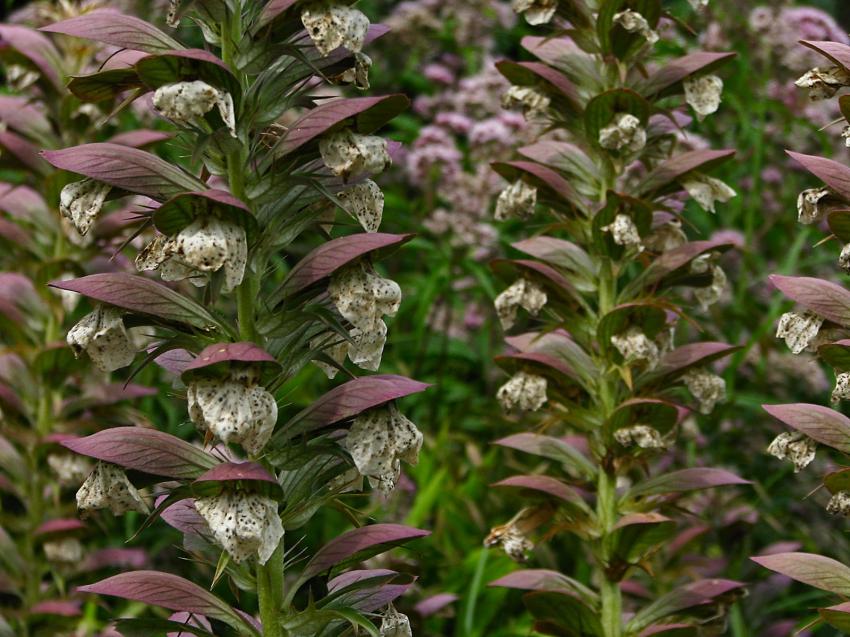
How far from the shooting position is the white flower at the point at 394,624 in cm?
209

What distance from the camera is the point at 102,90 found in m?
2.09

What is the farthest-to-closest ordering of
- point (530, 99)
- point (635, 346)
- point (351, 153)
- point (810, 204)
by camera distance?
point (530, 99) < point (635, 346) < point (810, 204) < point (351, 153)

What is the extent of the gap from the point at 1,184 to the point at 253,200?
2.57m

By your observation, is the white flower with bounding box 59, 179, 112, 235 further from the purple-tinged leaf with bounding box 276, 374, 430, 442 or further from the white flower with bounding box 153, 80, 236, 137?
the purple-tinged leaf with bounding box 276, 374, 430, 442

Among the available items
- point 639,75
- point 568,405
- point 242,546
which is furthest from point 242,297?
point 639,75

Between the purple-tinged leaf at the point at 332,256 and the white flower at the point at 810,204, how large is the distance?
0.90 meters

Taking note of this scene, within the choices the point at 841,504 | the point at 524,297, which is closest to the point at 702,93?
the point at 524,297

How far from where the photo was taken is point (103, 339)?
6.61 feet

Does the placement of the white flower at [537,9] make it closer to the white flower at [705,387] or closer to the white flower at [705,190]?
the white flower at [705,190]

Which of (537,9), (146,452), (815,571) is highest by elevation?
(537,9)

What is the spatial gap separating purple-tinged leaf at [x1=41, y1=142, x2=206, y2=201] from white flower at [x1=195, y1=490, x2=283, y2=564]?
556mm

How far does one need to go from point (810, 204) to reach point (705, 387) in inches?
27.8

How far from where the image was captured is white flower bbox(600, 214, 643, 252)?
276 centimetres

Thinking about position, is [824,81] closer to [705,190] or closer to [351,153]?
[705,190]
